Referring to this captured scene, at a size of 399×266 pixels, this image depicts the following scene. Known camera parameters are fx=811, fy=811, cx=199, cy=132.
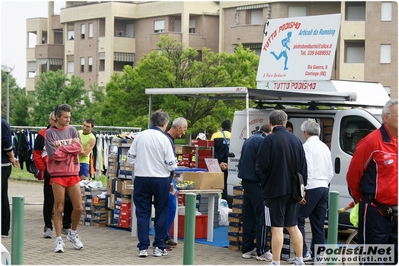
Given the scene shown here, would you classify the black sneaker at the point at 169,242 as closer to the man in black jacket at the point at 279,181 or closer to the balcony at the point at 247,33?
the man in black jacket at the point at 279,181

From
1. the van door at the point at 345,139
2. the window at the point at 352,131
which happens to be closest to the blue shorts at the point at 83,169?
the van door at the point at 345,139

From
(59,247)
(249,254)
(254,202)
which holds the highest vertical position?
(254,202)

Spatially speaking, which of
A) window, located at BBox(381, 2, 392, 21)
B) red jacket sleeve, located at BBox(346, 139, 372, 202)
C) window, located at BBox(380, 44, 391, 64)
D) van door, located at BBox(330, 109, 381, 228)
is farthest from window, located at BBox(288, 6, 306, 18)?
red jacket sleeve, located at BBox(346, 139, 372, 202)

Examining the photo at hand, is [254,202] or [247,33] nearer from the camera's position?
[254,202]

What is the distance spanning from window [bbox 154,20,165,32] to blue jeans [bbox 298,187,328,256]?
195 ft

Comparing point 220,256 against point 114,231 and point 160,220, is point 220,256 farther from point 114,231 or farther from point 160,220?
point 114,231

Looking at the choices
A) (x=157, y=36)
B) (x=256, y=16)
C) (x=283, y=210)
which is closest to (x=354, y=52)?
(x=256, y=16)

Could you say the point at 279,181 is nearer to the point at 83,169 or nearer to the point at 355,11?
the point at 83,169

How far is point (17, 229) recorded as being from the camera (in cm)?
795

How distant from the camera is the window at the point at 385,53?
52969 millimetres

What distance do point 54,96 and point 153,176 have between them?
53.2 metres

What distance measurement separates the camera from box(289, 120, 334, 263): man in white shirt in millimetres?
10883

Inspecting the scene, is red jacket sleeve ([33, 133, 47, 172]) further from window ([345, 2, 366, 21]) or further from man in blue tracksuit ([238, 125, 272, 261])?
window ([345, 2, 366, 21])

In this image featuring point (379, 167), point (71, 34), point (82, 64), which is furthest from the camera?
point (71, 34)
